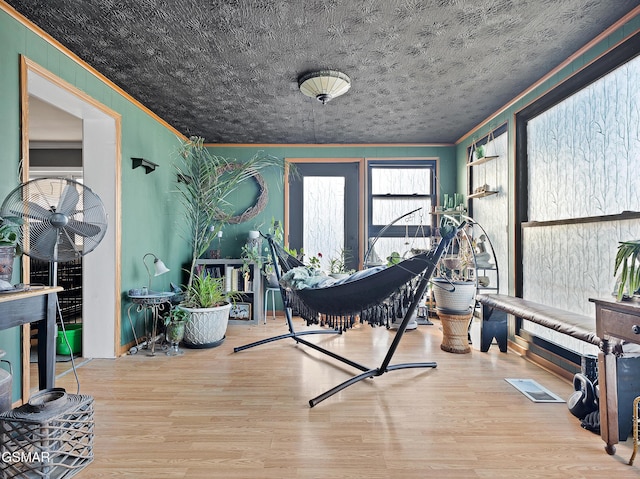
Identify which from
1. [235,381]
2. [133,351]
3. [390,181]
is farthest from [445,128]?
[133,351]

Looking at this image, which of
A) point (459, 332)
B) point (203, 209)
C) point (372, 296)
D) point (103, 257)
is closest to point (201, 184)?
point (203, 209)

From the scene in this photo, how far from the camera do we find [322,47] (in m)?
2.26

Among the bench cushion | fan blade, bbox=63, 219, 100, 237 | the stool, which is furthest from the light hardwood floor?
the stool

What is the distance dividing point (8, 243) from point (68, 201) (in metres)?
0.33

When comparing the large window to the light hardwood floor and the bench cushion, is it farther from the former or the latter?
the light hardwood floor

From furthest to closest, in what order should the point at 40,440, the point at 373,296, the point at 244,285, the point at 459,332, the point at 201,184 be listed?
the point at 244,285 < the point at 201,184 < the point at 459,332 < the point at 373,296 < the point at 40,440

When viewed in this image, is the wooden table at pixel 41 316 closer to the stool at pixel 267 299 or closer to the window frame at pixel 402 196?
the stool at pixel 267 299

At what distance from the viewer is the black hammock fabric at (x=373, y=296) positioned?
2.06 m

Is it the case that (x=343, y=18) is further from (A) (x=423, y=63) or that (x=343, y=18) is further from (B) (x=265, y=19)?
(A) (x=423, y=63)

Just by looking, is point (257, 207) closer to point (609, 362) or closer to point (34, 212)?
point (34, 212)

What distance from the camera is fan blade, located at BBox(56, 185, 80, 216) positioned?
177 cm

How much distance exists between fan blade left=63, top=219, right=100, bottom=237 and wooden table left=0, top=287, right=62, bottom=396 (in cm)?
30

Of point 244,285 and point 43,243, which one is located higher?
point 43,243

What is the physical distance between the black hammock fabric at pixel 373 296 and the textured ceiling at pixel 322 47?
1388 millimetres
